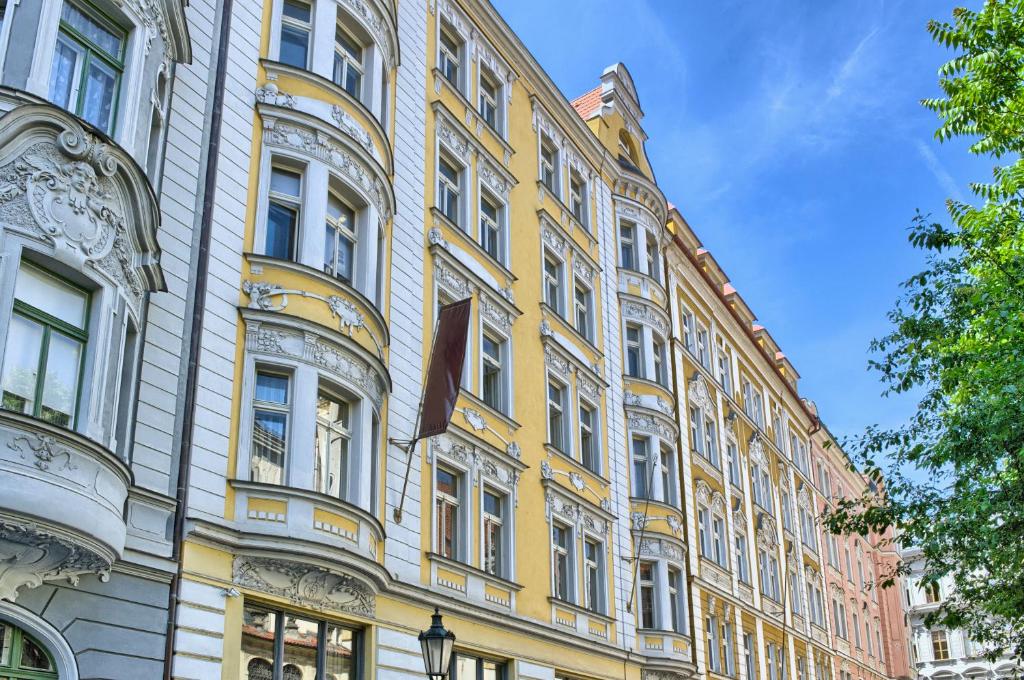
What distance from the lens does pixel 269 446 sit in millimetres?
16797

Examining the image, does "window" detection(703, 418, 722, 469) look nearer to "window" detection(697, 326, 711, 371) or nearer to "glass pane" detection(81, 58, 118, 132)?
"window" detection(697, 326, 711, 371)

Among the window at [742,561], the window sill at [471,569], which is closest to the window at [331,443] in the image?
the window sill at [471,569]

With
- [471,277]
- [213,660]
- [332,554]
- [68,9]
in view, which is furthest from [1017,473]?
[68,9]

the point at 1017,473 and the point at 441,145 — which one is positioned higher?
the point at 441,145

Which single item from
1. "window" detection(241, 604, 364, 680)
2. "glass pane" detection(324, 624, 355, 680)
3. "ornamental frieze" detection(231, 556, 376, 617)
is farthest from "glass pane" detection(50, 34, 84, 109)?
"glass pane" detection(324, 624, 355, 680)

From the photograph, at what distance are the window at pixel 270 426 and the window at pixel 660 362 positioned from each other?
18.1 meters

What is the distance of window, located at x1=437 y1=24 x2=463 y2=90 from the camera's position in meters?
26.0

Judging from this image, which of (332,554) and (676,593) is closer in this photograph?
(332,554)

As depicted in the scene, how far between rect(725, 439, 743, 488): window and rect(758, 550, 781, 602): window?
2.96m

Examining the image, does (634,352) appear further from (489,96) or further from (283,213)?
(283,213)

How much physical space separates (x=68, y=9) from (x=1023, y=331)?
54.3ft

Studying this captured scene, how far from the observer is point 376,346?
1911 centimetres

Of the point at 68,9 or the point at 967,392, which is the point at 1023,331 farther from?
the point at 68,9

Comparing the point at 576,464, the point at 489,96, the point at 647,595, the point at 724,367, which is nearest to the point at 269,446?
the point at 576,464
